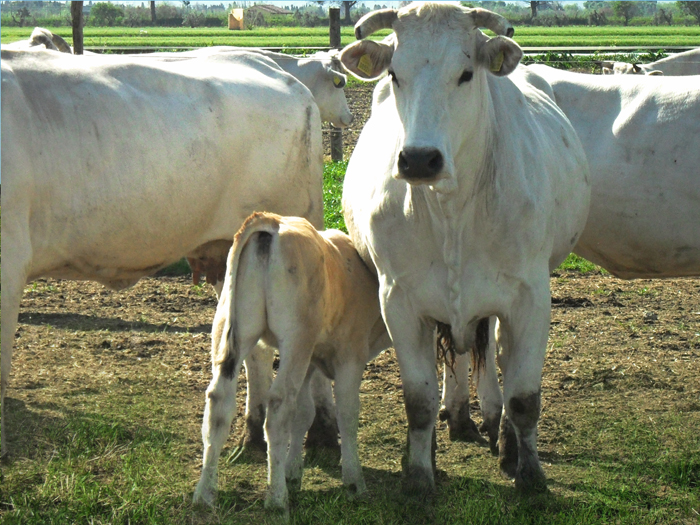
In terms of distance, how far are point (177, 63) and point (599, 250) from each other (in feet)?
10.2

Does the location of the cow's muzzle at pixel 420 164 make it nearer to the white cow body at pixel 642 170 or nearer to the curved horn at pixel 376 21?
the curved horn at pixel 376 21

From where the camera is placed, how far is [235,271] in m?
4.31

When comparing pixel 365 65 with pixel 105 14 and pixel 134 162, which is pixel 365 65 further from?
pixel 105 14

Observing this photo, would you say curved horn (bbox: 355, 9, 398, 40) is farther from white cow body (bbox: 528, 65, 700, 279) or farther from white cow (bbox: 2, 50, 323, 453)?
white cow body (bbox: 528, 65, 700, 279)

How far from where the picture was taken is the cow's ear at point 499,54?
4055mm

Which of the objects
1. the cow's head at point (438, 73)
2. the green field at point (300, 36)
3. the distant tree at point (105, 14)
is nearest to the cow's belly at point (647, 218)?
the cow's head at point (438, 73)

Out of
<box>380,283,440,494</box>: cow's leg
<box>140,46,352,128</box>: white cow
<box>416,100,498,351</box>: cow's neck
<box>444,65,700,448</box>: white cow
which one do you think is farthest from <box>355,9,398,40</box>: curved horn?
<box>140,46,352,128</box>: white cow

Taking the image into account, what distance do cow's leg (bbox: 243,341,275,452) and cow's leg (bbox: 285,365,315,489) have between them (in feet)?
2.10

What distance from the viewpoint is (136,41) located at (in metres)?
27.7

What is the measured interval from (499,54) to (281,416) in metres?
1.88

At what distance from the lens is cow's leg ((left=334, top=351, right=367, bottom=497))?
467 cm

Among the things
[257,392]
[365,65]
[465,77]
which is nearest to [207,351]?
[257,392]

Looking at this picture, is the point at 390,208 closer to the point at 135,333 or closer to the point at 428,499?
the point at 428,499

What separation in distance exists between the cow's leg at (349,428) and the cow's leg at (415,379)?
0.25 meters
